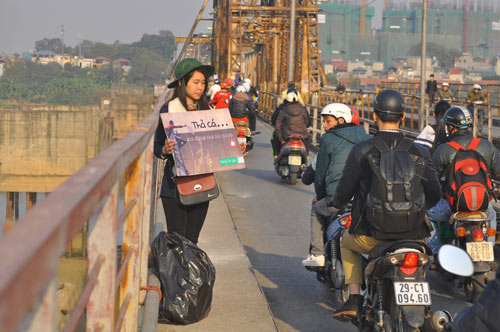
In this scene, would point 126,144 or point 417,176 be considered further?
point 417,176

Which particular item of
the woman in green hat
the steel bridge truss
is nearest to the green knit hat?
the woman in green hat

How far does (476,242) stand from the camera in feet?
21.7

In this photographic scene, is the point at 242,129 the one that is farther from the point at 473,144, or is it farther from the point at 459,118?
the point at 473,144

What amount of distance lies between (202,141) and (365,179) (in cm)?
121

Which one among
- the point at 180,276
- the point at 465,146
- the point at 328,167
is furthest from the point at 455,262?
the point at 465,146

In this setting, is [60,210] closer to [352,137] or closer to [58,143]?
[352,137]

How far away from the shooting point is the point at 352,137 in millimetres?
6762

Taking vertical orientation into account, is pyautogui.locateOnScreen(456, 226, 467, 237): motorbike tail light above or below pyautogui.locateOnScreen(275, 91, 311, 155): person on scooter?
below

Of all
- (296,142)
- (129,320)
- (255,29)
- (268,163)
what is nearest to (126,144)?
(129,320)

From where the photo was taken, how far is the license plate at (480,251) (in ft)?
21.4

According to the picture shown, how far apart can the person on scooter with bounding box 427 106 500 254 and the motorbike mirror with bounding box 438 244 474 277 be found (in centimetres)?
429

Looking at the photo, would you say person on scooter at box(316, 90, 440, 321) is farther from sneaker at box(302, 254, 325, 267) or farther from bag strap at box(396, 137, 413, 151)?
sneaker at box(302, 254, 325, 267)

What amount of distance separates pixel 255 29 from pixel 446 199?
42508 mm

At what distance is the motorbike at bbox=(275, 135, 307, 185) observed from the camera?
14.3 m
